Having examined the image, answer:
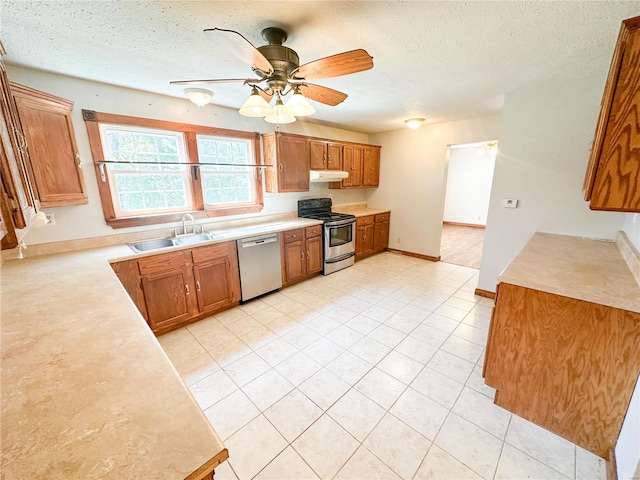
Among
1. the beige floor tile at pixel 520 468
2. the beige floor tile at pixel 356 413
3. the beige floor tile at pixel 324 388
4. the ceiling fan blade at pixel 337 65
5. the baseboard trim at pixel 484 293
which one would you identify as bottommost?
the beige floor tile at pixel 520 468

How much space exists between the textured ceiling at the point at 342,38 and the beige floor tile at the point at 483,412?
2447mm

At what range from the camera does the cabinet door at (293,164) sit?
11.8ft

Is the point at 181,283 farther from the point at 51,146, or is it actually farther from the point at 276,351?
the point at 51,146

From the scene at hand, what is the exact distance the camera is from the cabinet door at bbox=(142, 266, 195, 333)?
2.43 meters

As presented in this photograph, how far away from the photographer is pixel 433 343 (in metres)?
2.39

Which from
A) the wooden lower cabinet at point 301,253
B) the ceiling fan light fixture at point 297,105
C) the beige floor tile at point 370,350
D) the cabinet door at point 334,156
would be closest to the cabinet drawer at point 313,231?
the wooden lower cabinet at point 301,253

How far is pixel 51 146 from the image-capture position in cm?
203

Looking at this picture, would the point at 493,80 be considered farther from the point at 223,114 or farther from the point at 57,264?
the point at 57,264

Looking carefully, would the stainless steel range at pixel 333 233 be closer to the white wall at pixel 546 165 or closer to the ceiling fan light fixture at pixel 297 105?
the white wall at pixel 546 165

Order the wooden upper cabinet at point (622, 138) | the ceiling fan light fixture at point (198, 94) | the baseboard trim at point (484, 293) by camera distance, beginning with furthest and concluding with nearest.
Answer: the baseboard trim at point (484, 293), the ceiling fan light fixture at point (198, 94), the wooden upper cabinet at point (622, 138)

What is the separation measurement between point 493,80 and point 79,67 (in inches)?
143

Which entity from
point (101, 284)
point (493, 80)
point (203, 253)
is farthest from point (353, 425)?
point (493, 80)

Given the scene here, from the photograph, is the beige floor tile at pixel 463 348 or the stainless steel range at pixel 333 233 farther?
the stainless steel range at pixel 333 233

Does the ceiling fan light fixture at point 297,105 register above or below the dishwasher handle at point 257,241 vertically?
above
